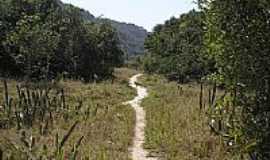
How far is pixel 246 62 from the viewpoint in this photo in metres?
9.73

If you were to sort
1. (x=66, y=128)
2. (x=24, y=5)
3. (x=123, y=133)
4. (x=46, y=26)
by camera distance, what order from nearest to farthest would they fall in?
(x=123, y=133), (x=66, y=128), (x=46, y=26), (x=24, y=5)

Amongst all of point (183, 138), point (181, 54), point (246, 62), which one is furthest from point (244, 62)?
point (181, 54)

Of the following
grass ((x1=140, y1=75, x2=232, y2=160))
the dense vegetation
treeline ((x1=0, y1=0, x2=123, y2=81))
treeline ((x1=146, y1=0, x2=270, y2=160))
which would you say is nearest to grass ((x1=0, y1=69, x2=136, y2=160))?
grass ((x1=140, y1=75, x2=232, y2=160))

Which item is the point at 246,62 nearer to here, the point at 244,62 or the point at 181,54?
the point at 244,62

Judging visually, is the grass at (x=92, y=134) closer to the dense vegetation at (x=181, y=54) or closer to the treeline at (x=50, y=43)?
the treeline at (x=50, y=43)

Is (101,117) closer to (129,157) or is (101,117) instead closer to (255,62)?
(129,157)

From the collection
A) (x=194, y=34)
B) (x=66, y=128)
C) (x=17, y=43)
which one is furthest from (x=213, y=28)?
(x=194, y=34)

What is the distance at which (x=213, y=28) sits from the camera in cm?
1026

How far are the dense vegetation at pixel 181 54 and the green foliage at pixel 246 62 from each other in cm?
2704

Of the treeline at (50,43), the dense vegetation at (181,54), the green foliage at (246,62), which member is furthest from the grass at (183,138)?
the dense vegetation at (181,54)

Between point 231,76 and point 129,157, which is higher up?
point 231,76

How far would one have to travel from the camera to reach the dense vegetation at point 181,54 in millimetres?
44750

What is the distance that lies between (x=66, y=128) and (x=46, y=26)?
2122 centimetres

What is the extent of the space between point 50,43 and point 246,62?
24642 mm
